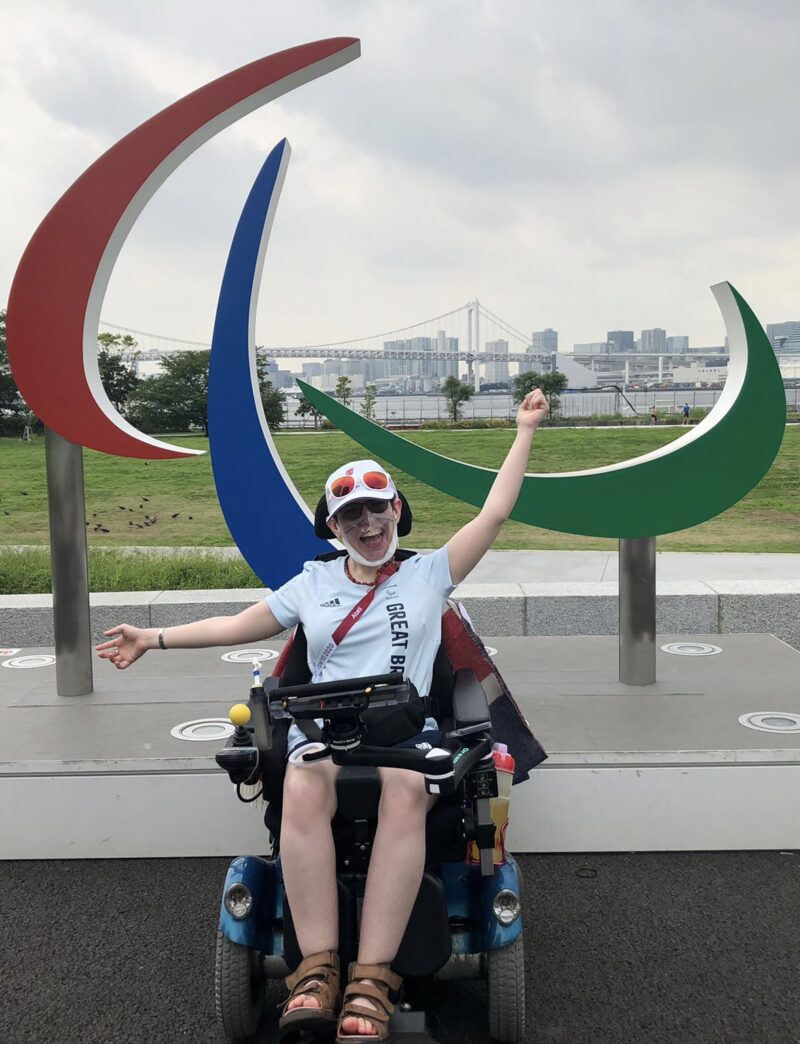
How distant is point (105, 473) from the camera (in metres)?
15.2

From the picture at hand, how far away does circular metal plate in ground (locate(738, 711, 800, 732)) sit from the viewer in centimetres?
350

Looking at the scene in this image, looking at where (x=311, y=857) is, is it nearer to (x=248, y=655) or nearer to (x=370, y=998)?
(x=370, y=998)

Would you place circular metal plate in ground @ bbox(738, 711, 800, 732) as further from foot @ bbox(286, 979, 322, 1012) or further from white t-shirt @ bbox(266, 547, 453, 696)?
foot @ bbox(286, 979, 322, 1012)

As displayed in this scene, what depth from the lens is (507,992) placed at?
225cm

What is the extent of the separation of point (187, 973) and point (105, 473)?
1323cm

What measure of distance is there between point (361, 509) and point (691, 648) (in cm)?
259

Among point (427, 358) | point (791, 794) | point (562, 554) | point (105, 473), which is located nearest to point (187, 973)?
point (791, 794)

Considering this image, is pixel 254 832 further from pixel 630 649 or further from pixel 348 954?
pixel 630 649

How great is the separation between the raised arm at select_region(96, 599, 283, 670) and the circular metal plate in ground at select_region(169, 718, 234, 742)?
2.98ft

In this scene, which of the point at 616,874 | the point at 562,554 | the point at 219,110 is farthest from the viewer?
the point at 562,554

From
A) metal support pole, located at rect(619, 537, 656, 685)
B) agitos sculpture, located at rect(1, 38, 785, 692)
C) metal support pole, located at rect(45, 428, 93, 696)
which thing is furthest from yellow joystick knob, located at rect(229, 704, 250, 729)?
metal support pole, located at rect(619, 537, 656, 685)

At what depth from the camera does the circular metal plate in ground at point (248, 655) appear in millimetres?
4684

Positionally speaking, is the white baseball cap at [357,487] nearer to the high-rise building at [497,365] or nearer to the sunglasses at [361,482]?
the sunglasses at [361,482]

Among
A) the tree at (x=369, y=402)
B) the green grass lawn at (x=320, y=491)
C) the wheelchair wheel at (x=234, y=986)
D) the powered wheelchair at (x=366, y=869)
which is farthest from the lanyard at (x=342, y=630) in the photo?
the tree at (x=369, y=402)
